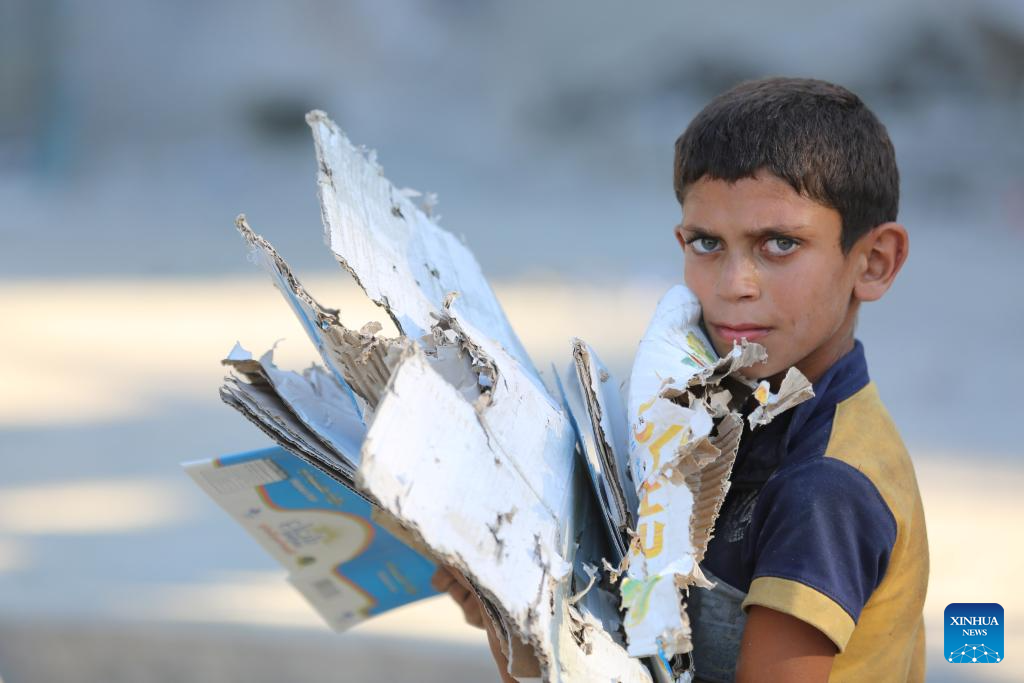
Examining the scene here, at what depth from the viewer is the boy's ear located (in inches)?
44.9

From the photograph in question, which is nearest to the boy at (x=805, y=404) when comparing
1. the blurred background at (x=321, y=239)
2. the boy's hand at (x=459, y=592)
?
the boy's hand at (x=459, y=592)

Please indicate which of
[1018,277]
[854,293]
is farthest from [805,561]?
[1018,277]

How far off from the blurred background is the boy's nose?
3.65 ft

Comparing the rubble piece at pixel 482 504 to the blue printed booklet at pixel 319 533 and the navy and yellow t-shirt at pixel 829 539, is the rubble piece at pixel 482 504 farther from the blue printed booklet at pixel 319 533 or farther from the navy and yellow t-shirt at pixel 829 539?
the blue printed booklet at pixel 319 533

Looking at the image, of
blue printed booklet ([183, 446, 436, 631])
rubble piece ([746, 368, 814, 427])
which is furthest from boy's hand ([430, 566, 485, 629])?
rubble piece ([746, 368, 814, 427])

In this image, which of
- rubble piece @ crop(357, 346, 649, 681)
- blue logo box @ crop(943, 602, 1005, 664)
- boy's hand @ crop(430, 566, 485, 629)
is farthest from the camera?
blue logo box @ crop(943, 602, 1005, 664)

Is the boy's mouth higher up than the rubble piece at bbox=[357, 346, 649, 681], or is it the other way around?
the boy's mouth

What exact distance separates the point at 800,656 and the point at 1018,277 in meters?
4.40

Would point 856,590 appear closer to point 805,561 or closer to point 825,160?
point 805,561

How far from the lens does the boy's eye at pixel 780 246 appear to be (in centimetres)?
107

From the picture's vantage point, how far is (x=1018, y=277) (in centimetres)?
487

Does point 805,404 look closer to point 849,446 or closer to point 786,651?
point 849,446

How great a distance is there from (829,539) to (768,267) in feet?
0.87

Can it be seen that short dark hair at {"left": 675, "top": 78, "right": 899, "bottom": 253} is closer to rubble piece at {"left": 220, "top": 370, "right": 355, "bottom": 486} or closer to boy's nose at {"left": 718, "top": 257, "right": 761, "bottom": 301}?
boy's nose at {"left": 718, "top": 257, "right": 761, "bottom": 301}
